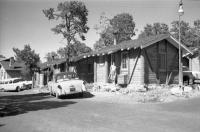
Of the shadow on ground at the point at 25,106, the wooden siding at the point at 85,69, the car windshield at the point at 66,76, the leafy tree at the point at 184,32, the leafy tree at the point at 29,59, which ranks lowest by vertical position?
the shadow on ground at the point at 25,106

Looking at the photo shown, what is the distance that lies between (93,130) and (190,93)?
9887 mm

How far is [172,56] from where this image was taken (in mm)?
17906

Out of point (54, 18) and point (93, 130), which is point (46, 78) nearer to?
point (54, 18)

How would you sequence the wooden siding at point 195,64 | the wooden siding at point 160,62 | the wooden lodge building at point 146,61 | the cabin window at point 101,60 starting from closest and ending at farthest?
the wooden lodge building at point 146,61 < the wooden siding at point 160,62 < the cabin window at point 101,60 < the wooden siding at point 195,64

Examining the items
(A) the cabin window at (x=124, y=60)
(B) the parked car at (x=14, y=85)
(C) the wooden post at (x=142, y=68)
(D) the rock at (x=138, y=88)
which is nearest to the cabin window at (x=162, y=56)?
(C) the wooden post at (x=142, y=68)

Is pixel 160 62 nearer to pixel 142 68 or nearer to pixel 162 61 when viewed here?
pixel 162 61

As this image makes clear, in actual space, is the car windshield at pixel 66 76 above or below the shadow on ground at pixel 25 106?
above

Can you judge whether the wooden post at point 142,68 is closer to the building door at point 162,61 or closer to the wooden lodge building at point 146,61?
the wooden lodge building at point 146,61

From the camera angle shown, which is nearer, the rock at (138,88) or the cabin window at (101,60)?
the rock at (138,88)

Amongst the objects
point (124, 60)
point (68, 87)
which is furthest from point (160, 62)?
point (68, 87)

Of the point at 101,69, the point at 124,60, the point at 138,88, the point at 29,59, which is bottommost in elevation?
the point at 138,88

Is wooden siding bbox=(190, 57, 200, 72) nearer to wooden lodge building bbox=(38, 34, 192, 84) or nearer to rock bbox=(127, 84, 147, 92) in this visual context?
wooden lodge building bbox=(38, 34, 192, 84)

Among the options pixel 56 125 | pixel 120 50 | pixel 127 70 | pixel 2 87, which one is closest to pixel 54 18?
pixel 2 87

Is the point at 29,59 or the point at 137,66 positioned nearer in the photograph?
the point at 137,66
